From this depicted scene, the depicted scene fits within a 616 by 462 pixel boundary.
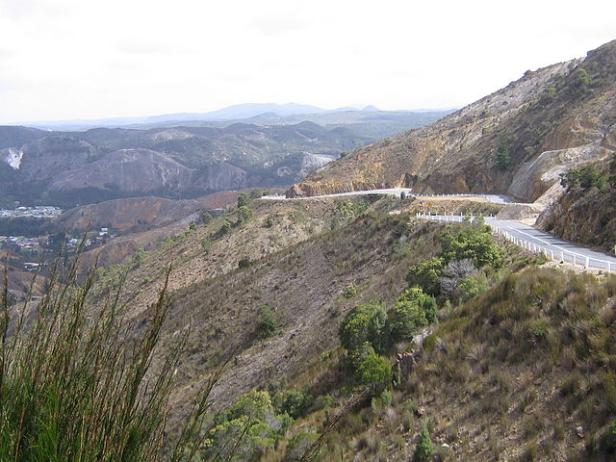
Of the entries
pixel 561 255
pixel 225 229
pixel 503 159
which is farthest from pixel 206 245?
pixel 561 255

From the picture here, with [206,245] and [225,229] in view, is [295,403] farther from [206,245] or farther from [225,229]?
[225,229]

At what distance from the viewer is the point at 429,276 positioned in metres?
17.6

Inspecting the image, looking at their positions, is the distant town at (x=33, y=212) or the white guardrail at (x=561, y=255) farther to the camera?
the distant town at (x=33, y=212)

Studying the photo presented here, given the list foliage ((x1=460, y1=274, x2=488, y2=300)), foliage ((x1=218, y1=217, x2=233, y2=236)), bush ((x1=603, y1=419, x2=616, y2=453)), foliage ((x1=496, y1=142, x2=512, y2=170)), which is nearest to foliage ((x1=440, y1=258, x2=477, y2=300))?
foliage ((x1=460, y1=274, x2=488, y2=300))

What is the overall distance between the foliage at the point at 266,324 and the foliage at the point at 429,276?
913 centimetres

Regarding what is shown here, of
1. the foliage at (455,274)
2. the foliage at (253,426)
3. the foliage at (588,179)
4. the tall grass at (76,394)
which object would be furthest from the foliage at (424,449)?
the foliage at (588,179)

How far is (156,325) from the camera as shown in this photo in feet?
10.2

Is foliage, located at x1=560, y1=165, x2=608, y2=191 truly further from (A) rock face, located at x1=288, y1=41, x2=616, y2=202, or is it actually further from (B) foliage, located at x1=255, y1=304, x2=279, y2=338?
(B) foliage, located at x1=255, y1=304, x2=279, y2=338

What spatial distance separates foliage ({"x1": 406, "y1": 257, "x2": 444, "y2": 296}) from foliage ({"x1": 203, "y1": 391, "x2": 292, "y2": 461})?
617 cm

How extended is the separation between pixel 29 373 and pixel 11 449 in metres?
0.48

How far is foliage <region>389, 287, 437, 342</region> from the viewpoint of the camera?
14.8 metres

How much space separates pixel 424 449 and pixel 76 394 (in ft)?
24.8

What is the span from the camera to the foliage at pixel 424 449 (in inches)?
363

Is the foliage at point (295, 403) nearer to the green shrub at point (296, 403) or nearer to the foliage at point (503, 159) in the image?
the green shrub at point (296, 403)
